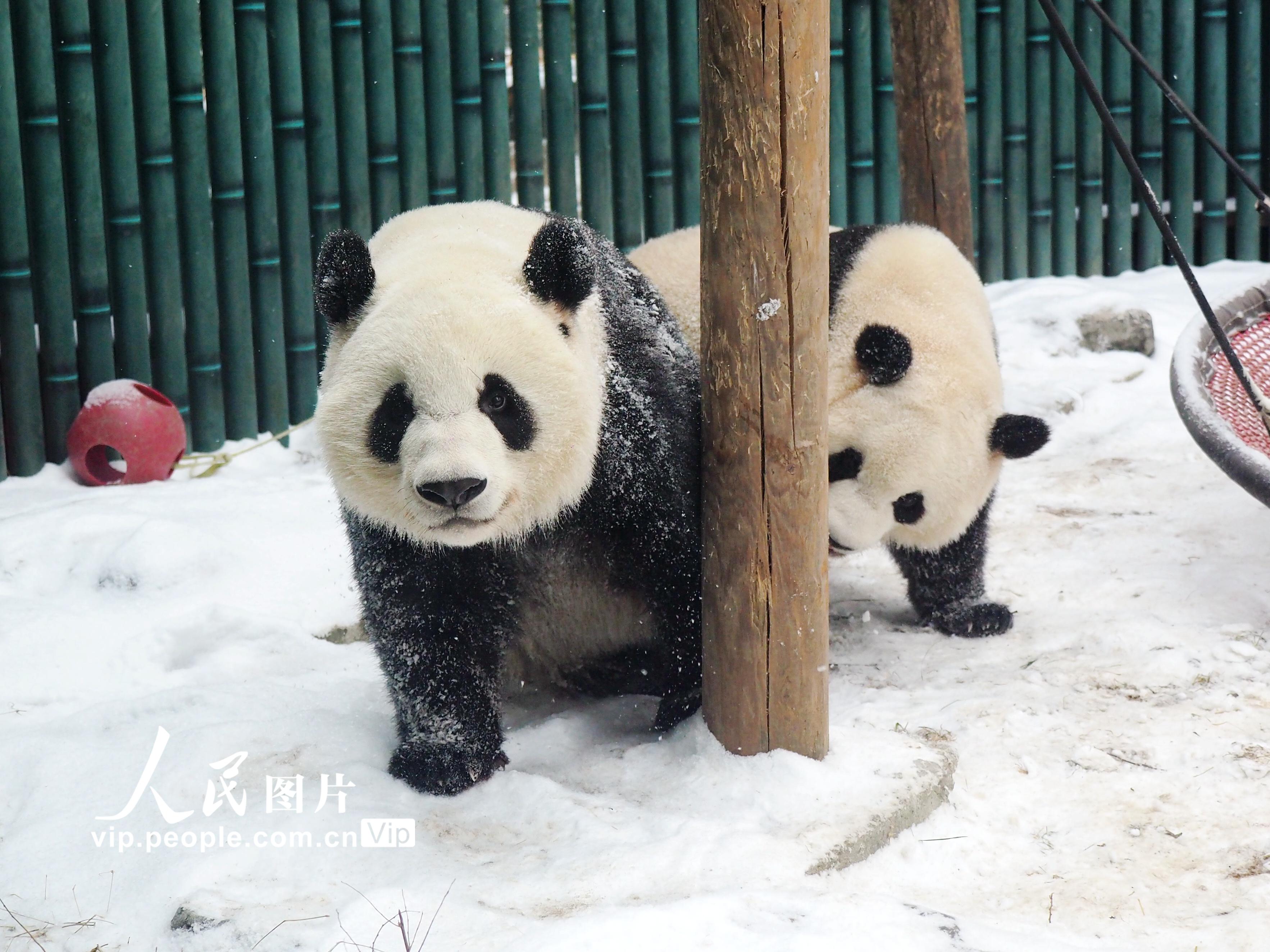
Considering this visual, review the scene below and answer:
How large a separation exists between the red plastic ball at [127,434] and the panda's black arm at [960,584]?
2334 mm

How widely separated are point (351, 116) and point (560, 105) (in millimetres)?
781

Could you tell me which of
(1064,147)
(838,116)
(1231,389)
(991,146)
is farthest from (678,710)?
(1064,147)

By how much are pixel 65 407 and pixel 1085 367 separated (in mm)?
3669

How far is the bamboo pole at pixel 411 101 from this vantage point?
15.0 ft

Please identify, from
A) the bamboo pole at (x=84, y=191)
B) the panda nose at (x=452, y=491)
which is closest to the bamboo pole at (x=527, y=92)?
the bamboo pole at (x=84, y=191)

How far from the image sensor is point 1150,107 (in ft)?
18.6

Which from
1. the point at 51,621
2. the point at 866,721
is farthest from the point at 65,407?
the point at 866,721

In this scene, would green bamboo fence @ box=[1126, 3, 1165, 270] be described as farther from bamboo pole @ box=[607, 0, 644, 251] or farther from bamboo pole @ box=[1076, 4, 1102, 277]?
bamboo pole @ box=[607, 0, 644, 251]

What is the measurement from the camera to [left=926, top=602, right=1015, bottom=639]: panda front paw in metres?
3.20

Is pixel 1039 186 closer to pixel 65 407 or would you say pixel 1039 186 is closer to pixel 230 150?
pixel 230 150

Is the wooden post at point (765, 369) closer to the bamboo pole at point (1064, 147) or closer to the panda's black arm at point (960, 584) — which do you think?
the panda's black arm at point (960, 584)

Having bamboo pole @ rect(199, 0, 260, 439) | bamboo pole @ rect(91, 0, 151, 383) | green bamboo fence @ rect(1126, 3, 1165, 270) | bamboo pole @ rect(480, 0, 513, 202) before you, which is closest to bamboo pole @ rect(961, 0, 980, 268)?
green bamboo fence @ rect(1126, 3, 1165, 270)

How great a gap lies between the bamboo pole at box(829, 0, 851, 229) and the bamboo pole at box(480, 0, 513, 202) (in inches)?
48.7

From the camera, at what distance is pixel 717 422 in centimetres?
230
